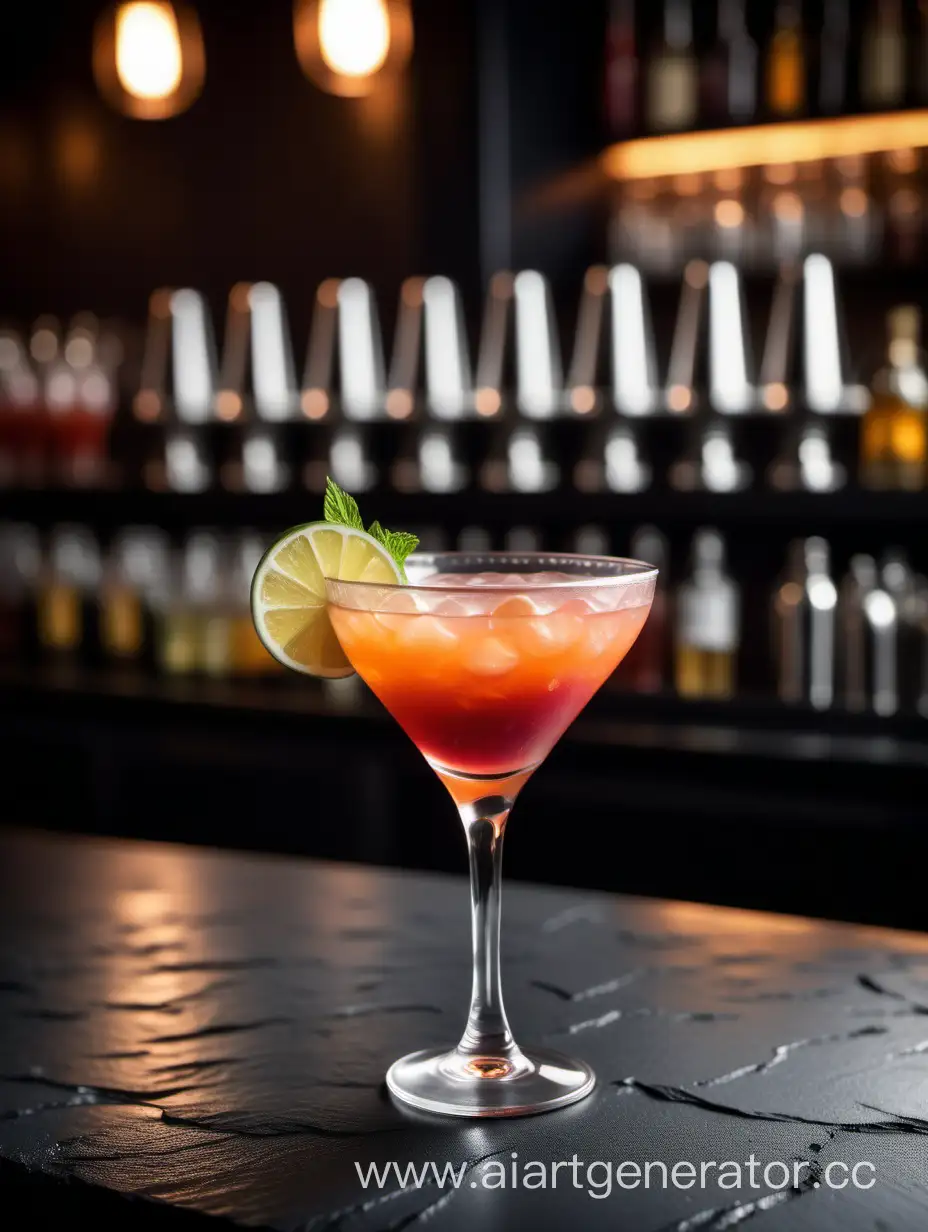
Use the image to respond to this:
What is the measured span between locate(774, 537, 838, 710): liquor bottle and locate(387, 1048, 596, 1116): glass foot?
185cm

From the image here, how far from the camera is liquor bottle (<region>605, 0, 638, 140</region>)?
2.97 m

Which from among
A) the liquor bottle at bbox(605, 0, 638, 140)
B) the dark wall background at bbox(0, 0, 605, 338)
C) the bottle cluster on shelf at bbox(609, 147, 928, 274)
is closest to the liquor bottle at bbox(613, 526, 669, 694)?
the bottle cluster on shelf at bbox(609, 147, 928, 274)

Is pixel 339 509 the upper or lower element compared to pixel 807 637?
upper

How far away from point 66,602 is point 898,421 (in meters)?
1.72

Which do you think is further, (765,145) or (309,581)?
(765,145)

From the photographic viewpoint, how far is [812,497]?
103 inches

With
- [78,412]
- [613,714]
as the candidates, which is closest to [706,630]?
[613,714]

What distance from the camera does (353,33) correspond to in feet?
7.73

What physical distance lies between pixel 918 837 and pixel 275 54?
6.83ft

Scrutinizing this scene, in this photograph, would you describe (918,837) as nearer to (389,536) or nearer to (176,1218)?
(389,536)

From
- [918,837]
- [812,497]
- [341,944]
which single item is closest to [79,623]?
[812,497]

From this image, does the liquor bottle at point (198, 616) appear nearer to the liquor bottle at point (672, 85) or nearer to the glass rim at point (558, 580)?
the liquor bottle at point (672, 85)

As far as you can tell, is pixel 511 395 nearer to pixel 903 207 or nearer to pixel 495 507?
pixel 495 507

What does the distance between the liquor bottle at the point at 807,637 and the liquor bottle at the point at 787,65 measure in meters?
0.86
